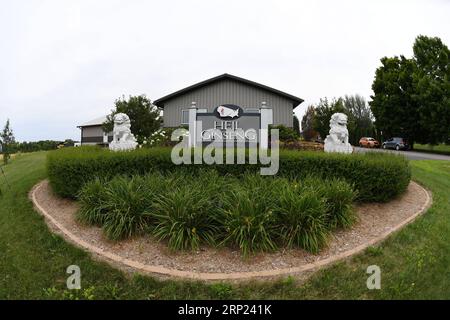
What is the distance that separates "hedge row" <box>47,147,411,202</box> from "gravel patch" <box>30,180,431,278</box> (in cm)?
57

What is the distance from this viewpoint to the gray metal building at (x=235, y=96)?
24.1 m

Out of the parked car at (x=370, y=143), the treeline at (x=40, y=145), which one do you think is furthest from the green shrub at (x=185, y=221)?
the treeline at (x=40, y=145)

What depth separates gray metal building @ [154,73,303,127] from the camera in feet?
79.1

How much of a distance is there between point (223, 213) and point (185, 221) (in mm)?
613

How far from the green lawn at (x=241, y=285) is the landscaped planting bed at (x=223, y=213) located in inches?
26.0

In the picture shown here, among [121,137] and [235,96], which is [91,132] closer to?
[235,96]

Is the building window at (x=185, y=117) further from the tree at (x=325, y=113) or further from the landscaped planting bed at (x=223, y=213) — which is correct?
the landscaped planting bed at (x=223, y=213)

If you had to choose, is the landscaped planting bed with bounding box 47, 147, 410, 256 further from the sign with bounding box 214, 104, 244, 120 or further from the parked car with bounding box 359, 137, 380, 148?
the parked car with bounding box 359, 137, 380, 148

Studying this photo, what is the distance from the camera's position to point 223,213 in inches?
202

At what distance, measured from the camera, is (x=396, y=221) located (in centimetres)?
611

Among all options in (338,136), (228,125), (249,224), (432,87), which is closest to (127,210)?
(249,224)

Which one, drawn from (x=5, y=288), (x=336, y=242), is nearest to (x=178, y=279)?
(x=5, y=288)

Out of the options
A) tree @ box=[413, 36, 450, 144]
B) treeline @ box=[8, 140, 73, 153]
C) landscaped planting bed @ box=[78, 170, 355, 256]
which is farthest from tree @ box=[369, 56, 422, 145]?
treeline @ box=[8, 140, 73, 153]
